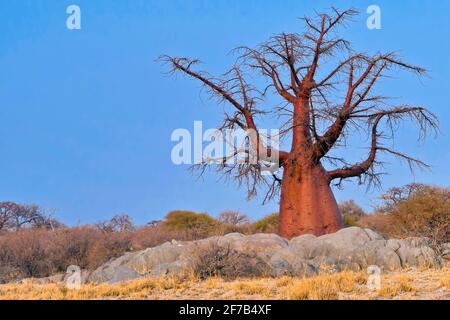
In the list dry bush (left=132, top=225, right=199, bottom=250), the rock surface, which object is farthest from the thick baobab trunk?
dry bush (left=132, top=225, right=199, bottom=250)

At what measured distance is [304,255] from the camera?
39.7ft

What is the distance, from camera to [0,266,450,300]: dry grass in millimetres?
7680

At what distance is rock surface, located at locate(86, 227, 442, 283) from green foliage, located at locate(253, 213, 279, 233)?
1016 centimetres

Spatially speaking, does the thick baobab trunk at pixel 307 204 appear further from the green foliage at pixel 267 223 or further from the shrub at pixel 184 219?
the shrub at pixel 184 219

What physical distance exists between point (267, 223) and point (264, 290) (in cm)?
1704

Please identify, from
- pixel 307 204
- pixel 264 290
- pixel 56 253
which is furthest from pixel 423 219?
pixel 56 253

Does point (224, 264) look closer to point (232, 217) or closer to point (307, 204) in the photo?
point (307, 204)

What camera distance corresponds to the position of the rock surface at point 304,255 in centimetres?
1109

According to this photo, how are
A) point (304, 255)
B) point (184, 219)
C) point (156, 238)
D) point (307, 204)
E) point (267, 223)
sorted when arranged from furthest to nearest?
1. point (184, 219)
2. point (267, 223)
3. point (156, 238)
4. point (307, 204)
5. point (304, 255)

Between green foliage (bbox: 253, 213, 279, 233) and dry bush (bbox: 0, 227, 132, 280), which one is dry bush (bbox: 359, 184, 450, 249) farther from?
dry bush (bbox: 0, 227, 132, 280)

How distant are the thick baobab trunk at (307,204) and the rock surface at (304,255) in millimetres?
1092

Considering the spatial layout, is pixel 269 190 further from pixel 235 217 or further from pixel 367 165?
pixel 235 217

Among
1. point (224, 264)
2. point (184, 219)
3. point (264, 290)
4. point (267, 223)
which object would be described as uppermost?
point (184, 219)
